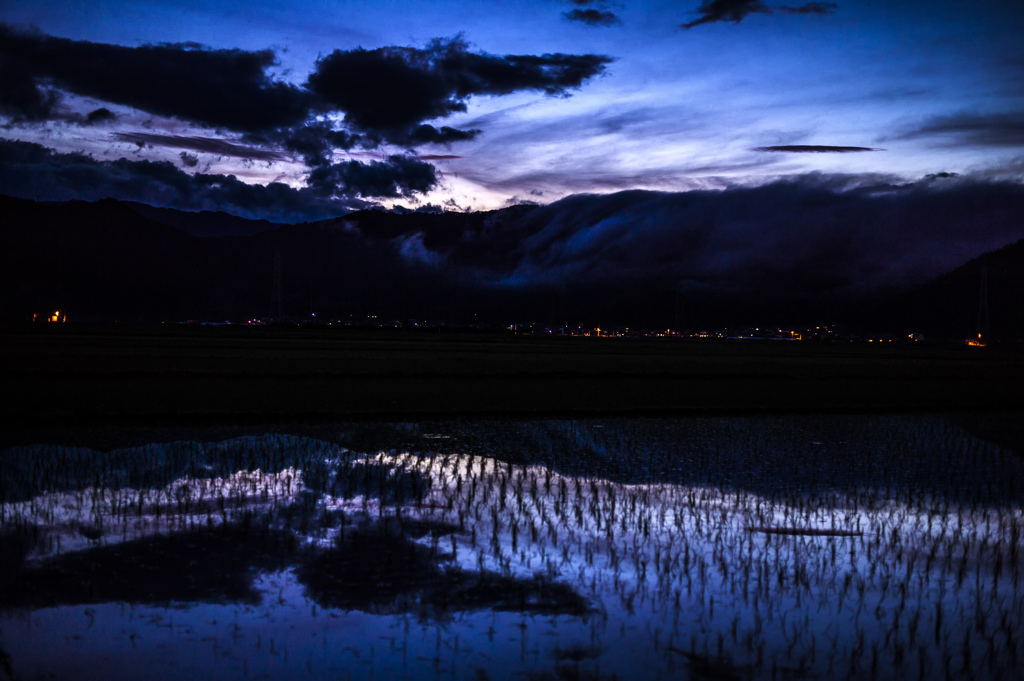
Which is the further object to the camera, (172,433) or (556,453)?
(172,433)

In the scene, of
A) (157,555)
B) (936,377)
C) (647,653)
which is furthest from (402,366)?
(647,653)

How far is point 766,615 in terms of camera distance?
9195 millimetres

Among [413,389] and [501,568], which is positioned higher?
[501,568]

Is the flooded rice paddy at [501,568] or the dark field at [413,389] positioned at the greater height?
the flooded rice paddy at [501,568]

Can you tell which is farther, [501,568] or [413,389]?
[413,389]

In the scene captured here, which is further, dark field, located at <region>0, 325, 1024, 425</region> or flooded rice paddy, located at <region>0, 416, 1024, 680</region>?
dark field, located at <region>0, 325, 1024, 425</region>

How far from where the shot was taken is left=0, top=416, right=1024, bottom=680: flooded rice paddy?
26.2 ft

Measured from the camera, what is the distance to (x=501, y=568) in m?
10.8

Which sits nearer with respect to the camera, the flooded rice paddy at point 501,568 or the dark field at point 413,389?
the flooded rice paddy at point 501,568

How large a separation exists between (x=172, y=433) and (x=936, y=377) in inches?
2041

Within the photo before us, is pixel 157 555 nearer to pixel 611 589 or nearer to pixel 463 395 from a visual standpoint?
pixel 611 589

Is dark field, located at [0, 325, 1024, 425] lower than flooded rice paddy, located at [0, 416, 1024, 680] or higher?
lower

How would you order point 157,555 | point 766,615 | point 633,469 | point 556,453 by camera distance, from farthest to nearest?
1. point 556,453
2. point 633,469
3. point 157,555
4. point 766,615

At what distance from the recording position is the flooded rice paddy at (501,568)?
7.98m
